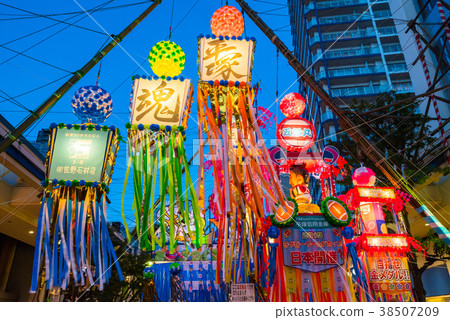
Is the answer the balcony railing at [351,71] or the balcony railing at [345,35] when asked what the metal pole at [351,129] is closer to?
the balcony railing at [351,71]

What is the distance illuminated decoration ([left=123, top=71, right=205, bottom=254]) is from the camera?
439 centimetres

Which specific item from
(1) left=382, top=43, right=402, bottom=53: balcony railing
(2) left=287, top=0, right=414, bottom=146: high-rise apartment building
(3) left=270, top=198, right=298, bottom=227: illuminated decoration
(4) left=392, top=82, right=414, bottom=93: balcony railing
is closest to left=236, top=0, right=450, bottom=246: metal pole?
(3) left=270, top=198, right=298, bottom=227: illuminated decoration

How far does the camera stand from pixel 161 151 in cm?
493

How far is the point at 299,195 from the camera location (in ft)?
24.2

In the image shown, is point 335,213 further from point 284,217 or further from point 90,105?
point 90,105

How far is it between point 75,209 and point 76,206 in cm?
4

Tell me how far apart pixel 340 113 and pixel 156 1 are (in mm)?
5791

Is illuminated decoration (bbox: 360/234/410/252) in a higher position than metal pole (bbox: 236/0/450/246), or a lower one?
lower

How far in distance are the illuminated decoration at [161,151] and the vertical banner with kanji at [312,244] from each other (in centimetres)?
221

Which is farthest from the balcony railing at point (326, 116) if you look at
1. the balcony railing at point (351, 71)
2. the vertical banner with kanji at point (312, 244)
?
the vertical banner with kanji at point (312, 244)

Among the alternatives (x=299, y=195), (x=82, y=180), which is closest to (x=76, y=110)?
(x=82, y=180)

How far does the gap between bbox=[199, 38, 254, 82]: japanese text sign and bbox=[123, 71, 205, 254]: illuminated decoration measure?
1.48ft

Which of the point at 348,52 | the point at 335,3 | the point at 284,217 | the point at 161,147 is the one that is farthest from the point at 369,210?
the point at 335,3

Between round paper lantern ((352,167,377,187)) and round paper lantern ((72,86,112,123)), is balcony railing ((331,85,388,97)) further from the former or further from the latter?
round paper lantern ((72,86,112,123))
